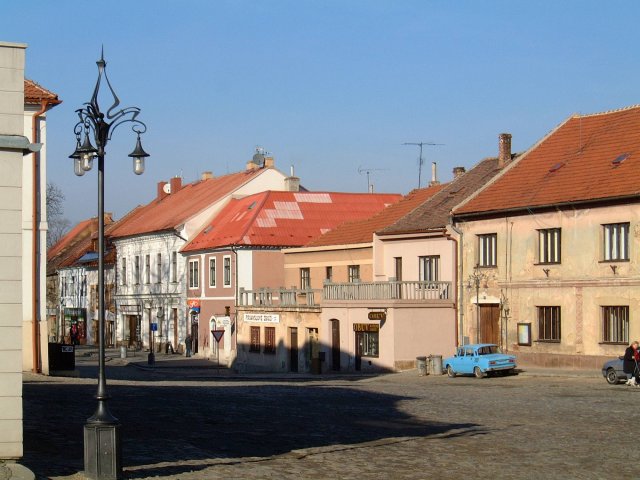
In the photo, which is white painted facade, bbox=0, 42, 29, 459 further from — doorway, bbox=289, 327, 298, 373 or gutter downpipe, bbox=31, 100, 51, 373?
doorway, bbox=289, 327, 298, 373

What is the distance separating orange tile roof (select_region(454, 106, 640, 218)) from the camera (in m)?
40.9

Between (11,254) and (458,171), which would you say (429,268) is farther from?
(11,254)

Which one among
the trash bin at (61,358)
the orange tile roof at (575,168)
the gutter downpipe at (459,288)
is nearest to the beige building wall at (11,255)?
the trash bin at (61,358)

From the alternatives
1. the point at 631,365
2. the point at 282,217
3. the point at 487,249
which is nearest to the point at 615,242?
the point at 631,365

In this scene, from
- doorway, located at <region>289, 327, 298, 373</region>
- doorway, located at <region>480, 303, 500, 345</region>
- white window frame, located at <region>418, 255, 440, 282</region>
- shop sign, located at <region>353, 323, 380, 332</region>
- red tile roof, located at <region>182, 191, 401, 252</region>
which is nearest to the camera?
doorway, located at <region>480, 303, 500, 345</region>

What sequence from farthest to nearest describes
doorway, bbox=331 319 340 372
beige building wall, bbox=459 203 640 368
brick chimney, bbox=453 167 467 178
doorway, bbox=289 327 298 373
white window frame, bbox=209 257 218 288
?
white window frame, bbox=209 257 218 288 → brick chimney, bbox=453 167 467 178 → doorway, bbox=289 327 298 373 → doorway, bbox=331 319 340 372 → beige building wall, bbox=459 203 640 368

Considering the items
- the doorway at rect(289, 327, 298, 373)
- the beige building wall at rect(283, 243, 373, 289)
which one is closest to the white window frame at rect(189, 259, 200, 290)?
the beige building wall at rect(283, 243, 373, 289)

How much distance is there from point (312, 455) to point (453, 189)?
3694 cm

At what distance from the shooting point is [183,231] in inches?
2783

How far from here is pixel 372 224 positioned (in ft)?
188

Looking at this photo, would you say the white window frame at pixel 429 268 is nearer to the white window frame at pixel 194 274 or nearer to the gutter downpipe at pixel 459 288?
the gutter downpipe at pixel 459 288

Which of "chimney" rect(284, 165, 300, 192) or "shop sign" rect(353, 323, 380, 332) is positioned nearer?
"shop sign" rect(353, 323, 380, 332)

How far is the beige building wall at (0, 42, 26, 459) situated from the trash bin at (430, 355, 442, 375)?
29607mm

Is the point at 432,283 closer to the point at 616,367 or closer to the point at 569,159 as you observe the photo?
the point at 569,159
